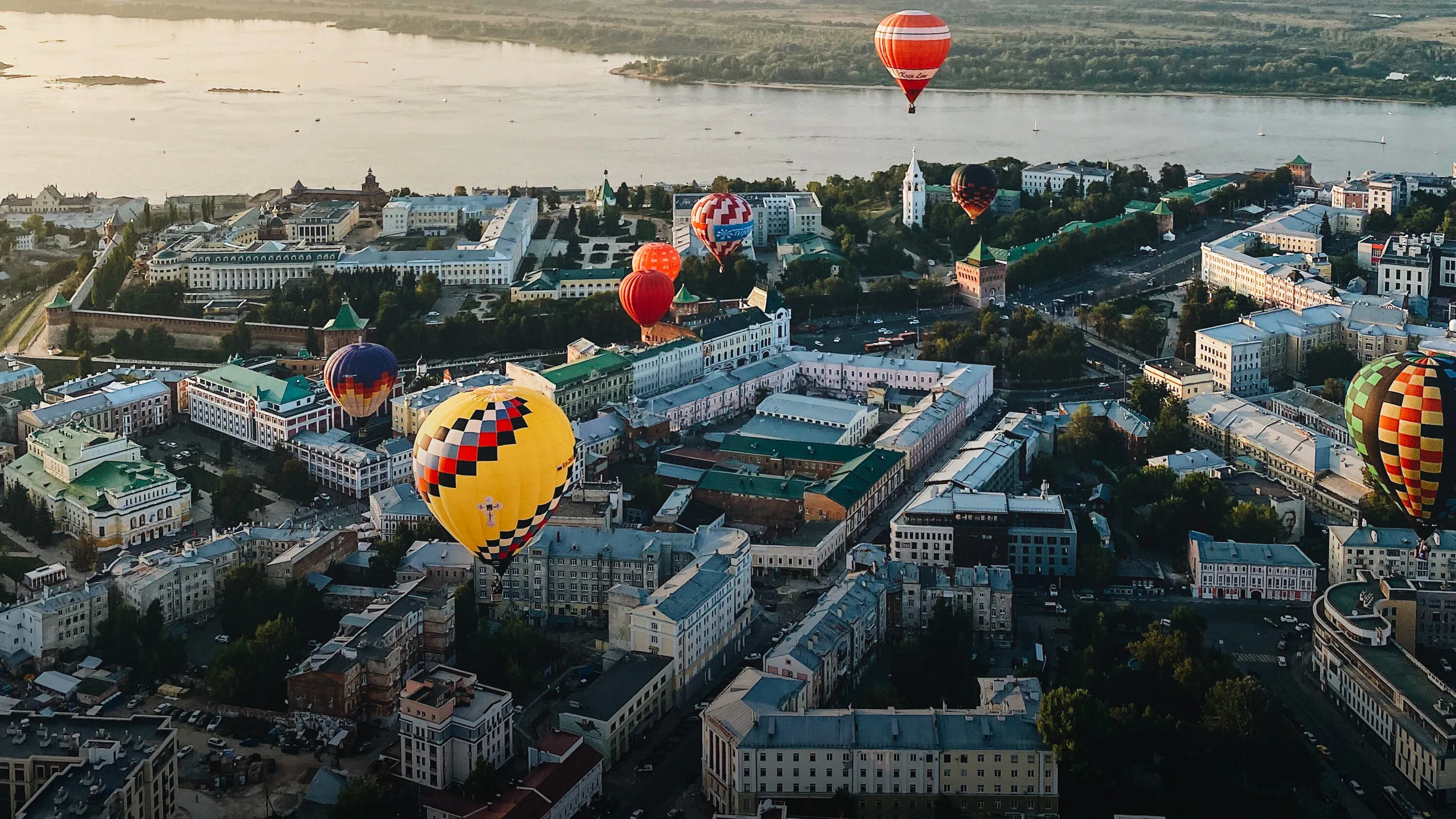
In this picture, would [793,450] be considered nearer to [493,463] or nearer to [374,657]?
[493,463]

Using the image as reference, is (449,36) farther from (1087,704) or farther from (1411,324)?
(1087,704)

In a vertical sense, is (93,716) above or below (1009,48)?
below

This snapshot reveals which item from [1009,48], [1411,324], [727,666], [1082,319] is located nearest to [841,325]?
[1082,319]

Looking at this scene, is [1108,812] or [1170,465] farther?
[1170,465]

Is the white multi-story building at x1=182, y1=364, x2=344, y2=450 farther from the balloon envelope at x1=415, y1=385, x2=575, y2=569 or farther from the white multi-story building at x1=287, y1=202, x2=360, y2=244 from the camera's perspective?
the white multi-story building at x1=287, y1=202, x2=360, y2=244

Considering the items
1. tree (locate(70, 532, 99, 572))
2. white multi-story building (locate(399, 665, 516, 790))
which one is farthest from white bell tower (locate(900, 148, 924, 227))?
white multi-story building (locate(399, 665, 516, 790))

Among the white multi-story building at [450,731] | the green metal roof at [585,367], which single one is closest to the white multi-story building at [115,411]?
the green metal roof at [585,367]

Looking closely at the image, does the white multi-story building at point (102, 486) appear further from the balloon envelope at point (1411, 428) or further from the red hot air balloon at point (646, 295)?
the balloon envelope at point (1411, 428)
